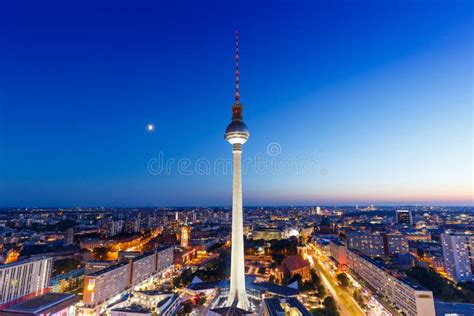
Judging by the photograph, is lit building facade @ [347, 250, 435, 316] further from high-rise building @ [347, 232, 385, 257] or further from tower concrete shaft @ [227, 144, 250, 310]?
high-rise building @ [347, 232, 385, 257]

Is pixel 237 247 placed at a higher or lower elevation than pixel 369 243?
higher

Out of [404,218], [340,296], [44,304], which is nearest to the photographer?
[44,304]

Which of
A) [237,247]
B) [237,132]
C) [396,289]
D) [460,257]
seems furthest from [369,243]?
[237,132]

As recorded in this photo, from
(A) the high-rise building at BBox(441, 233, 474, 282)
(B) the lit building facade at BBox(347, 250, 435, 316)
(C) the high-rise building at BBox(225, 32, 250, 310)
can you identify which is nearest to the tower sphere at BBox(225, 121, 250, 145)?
(C) the high-rise building at BBox(225, 32, 250, 310)

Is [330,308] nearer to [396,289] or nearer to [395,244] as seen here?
[396,289]

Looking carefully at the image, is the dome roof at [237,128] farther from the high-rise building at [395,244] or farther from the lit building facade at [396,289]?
the high-rise building at [395,244]

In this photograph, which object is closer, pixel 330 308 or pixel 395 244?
pixel 330 308

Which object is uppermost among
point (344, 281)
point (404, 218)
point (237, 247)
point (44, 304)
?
point (237, 247)

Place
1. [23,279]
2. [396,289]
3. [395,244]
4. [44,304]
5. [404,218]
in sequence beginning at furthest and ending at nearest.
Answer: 1. [404,218]
2. [395,244]
3. [23,279]
4. [396,289]
5. [44,304]

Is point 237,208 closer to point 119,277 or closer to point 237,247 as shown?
point 237,247
